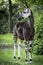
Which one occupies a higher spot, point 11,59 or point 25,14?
point 25,14

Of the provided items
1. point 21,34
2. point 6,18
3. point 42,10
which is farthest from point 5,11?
point 21,34

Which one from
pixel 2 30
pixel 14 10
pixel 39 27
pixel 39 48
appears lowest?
pixel 2 30

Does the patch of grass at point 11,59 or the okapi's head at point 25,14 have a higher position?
the okapi's head at point 25,14

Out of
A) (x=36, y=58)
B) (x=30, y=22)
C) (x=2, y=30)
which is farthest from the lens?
(x=2, y=30)

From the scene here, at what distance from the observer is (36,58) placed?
925 centimetres

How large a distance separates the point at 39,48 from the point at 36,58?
475 millimetres

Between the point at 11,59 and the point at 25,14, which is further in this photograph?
the point at 11,59

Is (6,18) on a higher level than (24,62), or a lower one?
lower

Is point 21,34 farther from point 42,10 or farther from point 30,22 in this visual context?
point 42,10

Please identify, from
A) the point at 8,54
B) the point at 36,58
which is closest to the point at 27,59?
the point at 36,58

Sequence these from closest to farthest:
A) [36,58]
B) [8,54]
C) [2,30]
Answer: [36,58]
[8,54]
[2,30]

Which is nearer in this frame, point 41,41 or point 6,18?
point 41,41

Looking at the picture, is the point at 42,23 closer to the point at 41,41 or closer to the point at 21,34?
the point at 41,41

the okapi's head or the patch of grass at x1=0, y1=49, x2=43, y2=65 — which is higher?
the okapi's head
